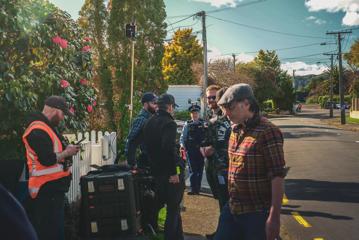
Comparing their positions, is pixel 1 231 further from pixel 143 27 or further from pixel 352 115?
pixel 352 115

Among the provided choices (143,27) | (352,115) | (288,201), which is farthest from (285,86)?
(288,201)

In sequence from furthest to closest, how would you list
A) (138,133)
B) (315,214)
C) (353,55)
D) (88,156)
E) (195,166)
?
1. (353,55)
2. (195,166)
3. (88,156)
4. (315,214)
5. (138,133)

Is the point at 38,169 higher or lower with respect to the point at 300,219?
higher

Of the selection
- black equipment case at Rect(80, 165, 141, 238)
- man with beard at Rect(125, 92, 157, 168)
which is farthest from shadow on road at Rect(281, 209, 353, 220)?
black equipment case at Rect(80, 165, 141, 238)

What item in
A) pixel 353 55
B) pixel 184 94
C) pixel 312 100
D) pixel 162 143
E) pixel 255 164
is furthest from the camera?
pixel 312 100

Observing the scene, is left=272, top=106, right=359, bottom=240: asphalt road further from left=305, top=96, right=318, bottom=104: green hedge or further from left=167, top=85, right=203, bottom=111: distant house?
left=305, top=96, right=318, bottom=104: green hedge

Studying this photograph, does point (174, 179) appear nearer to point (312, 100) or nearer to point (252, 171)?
point (252, 171)

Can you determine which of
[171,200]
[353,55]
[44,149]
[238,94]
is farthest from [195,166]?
[353,55]

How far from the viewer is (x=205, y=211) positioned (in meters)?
7.86

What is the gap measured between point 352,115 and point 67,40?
163 ft

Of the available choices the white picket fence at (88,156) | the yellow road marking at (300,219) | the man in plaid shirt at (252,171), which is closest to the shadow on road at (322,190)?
the yellow road marking at (300,219)

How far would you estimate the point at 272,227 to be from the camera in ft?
10.6

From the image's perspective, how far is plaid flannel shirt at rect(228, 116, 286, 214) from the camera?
3318 millimetres

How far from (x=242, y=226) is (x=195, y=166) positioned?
583cm
